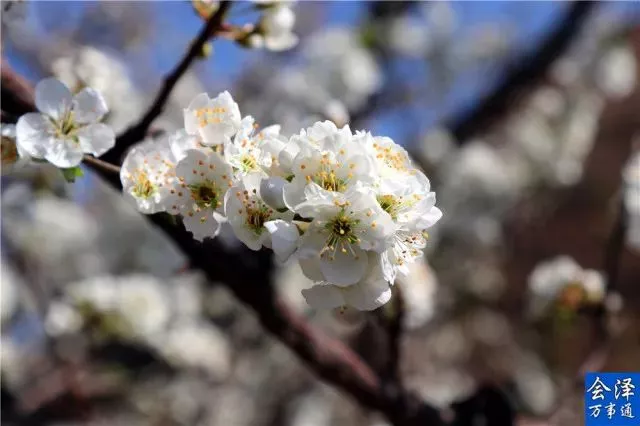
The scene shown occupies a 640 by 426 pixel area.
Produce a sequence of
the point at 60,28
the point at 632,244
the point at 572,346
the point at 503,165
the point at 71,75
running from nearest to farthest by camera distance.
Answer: the point at 71,75, the point at 632,244, the point at 503,165, the point at 60,28, the point at 572,346

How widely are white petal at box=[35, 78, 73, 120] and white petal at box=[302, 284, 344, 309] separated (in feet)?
1.29

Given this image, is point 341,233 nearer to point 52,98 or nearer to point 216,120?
point 216,120

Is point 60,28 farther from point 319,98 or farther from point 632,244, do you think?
point 632,244

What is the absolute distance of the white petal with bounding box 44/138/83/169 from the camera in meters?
0.79

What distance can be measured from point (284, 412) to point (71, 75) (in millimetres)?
2653

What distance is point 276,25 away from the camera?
3.58 feet

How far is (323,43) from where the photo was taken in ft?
9.22

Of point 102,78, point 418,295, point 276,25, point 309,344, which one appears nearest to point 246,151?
point 276,25

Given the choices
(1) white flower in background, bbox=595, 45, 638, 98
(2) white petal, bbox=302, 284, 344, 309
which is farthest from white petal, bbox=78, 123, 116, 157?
(1) white flower in background, bbox=595, 45, 638, 98

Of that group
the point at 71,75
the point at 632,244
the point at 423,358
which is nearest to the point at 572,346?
the point at 423,358

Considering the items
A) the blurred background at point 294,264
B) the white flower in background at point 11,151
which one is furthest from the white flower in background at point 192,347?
the white flower in background at point 11,151

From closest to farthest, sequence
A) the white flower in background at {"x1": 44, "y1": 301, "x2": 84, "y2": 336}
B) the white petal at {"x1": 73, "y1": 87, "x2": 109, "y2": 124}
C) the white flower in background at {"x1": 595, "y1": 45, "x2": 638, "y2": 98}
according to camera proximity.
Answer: the white petal at {"x1": 73, "y1": 87, "x2": 109, "y2": 124}, the white flower in background at {"x1": 44, "y1": 301, "x2": 84, "y2": 336}, the white flower in background at {"x1": 595, "y1": 45, "x2": 638, "y2": 98}

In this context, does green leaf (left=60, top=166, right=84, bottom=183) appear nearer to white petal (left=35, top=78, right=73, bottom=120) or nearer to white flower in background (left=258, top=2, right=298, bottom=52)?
white petal (left=35, top=78, right=73, bottom=120)

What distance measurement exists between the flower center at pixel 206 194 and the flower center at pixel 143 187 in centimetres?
8
